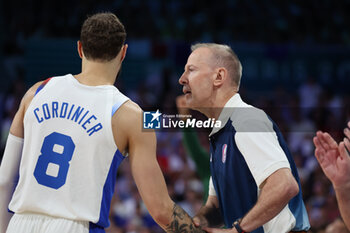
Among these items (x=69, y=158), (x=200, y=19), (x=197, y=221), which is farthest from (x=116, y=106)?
(x=200, y=19)

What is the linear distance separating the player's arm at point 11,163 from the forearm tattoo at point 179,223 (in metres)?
0.92

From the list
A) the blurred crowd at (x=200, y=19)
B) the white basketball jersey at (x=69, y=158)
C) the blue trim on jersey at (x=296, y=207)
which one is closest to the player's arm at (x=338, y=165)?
the blue trim on jersey at (x=296, y=207)

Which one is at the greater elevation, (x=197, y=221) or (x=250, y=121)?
(x=250, y=121)

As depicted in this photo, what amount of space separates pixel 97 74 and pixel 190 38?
28.8ft

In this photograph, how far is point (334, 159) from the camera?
11.4ft

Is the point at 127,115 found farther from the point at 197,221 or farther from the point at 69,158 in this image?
the point at 197,221

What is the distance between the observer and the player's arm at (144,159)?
3.11 metres

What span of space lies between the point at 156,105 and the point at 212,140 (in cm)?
687

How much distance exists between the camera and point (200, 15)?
501 inches

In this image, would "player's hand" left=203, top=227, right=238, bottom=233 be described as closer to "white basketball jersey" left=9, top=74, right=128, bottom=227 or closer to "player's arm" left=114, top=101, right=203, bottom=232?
"player's arm" left=114, top=101, right=203, bottom=232

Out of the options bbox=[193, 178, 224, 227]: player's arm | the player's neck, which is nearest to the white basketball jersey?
the player's neck

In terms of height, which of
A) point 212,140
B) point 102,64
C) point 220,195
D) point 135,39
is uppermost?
point 135,39

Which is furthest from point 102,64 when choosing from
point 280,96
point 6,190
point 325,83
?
point 325,83

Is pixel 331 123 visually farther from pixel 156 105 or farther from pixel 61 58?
pixel 61 58
